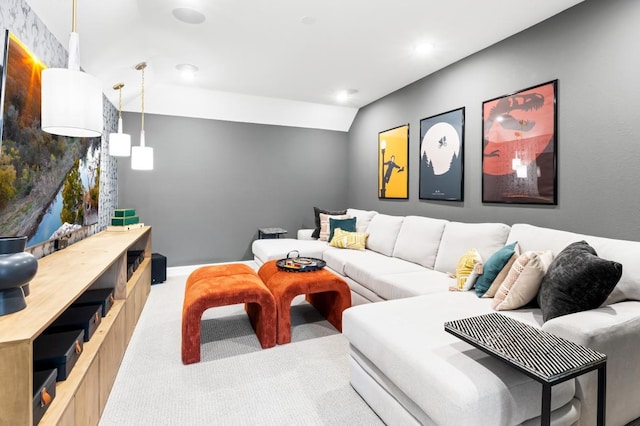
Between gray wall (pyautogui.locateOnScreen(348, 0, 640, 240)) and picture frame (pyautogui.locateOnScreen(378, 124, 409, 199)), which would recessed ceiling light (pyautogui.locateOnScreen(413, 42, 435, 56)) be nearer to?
gray wall (pyautogui.locateOnScreen(348, 0, 640, 240))

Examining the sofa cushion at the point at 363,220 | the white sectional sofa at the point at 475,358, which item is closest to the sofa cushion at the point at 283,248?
the sofa cushion at the point at 363,220

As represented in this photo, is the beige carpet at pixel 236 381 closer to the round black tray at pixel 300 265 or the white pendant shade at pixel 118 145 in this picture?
the round black tray at pixel 300 265

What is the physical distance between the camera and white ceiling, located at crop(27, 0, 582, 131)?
2482 millimetres

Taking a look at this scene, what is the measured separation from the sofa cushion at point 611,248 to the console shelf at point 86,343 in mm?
2595

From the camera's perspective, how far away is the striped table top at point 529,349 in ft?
3.51

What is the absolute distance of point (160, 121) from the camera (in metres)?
4.61

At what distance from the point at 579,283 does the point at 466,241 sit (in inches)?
49.7

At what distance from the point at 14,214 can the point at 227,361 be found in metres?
1.57

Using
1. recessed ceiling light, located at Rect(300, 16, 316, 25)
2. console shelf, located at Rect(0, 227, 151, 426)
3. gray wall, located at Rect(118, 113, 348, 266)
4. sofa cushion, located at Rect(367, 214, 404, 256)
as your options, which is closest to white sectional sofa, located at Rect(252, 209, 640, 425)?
sofa cushion, located at Rect(367, 214, 404, 256)

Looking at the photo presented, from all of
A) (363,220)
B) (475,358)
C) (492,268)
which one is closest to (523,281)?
(492,268)

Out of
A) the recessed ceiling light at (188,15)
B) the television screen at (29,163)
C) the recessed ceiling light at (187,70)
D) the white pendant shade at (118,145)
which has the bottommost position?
the television screen at (29,163)

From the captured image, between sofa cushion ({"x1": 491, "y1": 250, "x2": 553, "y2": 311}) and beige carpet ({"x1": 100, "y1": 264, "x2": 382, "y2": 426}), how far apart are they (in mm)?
1054

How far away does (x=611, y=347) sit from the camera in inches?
57.8

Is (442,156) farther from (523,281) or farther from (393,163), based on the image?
(523,281)
